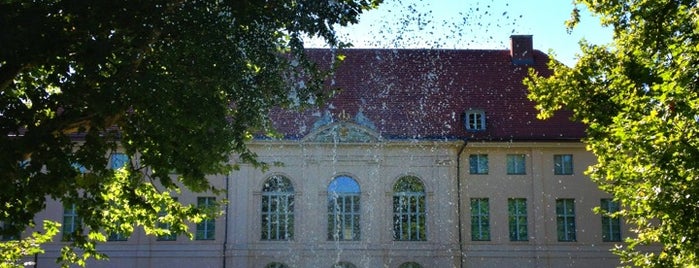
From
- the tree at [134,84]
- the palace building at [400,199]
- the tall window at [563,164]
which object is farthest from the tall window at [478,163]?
the tree at [134,84]

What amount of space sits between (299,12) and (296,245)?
57.0 ft

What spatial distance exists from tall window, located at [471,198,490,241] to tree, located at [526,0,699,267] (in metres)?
12.6

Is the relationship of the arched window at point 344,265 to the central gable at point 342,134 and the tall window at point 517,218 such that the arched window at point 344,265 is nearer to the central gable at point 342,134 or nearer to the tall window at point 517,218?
the central gable at point 342,134

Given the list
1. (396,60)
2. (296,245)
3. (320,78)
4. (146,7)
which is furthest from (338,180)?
(146,7)

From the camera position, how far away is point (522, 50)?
111 ft

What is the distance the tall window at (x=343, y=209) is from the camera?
29172 mm

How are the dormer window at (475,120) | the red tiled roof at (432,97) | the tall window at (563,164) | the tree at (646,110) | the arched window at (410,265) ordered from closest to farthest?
the tree at (646,110) → the arched window at (410,265) → the red tiled roof at (432,97) → the tall window at (563,164) → the dormer window at (475,120)

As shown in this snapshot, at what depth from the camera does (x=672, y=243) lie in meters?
13.2

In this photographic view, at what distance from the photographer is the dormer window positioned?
100 ft

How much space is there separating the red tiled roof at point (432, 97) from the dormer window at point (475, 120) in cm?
24

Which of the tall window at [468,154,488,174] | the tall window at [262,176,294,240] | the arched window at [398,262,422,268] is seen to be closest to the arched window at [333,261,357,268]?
the arched window at [398,262,422,268]

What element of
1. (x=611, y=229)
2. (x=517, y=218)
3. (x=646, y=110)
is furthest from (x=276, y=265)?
(x=646, y=110)

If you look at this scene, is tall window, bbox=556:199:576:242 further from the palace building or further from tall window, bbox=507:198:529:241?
tall window, bbox=507:198:529:241

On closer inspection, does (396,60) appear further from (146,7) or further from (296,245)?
(146,7)
